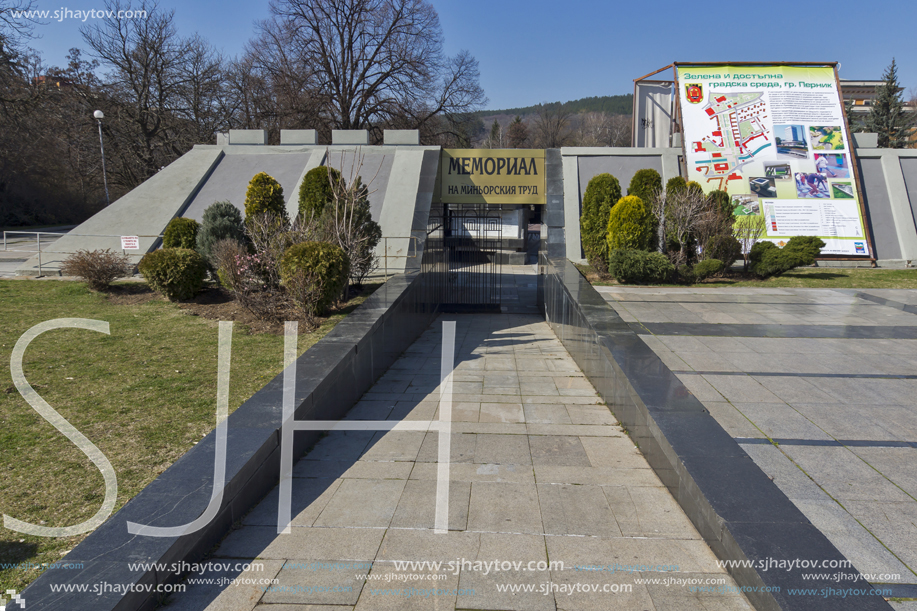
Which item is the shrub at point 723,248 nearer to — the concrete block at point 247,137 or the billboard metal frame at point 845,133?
the billboard metal frame at point 845,133

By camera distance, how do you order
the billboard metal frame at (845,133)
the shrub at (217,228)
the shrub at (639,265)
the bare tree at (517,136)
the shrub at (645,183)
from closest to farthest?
the shrub at (217,228), the shrub at (639,265), the shrub at (645,183), the billboard metal frame at (845,133), the bare tree at (517,136)

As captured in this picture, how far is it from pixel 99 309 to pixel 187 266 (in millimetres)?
1650

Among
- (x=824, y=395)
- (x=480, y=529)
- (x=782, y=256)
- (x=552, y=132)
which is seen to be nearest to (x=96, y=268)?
(x=480, y=529)

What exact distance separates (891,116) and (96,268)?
42376 millimetres

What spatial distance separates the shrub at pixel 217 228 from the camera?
11.9 meters

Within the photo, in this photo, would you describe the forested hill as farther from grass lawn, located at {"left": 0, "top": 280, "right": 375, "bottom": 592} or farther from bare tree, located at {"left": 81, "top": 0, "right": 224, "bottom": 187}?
grass lawn, located at {"left": 0, "top": 280, "right": 375, "bottom": 592}

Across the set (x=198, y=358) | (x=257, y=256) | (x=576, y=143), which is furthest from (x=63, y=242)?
(x=576, y=143)

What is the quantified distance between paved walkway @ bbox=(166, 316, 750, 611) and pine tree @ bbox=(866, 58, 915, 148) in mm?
39913

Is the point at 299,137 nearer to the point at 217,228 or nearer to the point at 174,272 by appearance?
the point at 217,228

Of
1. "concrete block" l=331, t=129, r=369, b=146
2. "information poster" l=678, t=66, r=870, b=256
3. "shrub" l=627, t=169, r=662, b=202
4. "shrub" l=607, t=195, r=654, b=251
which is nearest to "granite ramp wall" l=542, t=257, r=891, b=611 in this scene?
"shrub" l=607, t=195, r=654, b=251

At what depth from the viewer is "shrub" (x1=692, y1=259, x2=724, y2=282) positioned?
14.0 meters

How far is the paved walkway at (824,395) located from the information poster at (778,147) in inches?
239

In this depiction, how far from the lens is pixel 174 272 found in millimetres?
10531

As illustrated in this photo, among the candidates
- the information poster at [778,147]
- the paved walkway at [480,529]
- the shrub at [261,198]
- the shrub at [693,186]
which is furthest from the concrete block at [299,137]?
the paved walkway at [480,529]
